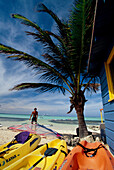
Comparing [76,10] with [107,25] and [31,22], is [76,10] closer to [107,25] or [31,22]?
[107,25]

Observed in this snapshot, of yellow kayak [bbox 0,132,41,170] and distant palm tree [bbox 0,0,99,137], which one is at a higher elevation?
distant palm tree [bbox 0,0,99,137]

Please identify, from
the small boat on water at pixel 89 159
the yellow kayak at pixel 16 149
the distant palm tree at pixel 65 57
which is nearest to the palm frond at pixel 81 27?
the distant palm tree at pixel 65 57

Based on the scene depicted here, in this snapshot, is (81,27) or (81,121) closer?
(81,27)

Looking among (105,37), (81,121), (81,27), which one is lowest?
(81,121)

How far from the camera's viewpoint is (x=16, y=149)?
9.28 feet

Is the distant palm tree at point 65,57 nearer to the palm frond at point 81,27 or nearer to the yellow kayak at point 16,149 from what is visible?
the palm frond at point 81,27

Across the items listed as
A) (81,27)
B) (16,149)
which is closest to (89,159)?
(16,149)

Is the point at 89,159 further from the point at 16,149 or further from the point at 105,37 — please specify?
the point at 105,37

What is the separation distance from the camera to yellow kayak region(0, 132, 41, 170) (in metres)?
2.36

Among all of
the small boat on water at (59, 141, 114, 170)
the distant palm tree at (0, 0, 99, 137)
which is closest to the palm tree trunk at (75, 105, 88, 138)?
the distant palm tree at (0, 0, 99, 137)

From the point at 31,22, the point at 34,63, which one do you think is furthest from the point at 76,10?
A: the point at 34,63

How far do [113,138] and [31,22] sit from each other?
18.8 feet

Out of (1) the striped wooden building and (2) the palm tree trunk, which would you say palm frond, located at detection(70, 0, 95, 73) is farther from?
(2) the palm tree trunk

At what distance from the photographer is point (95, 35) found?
8.47 feet
